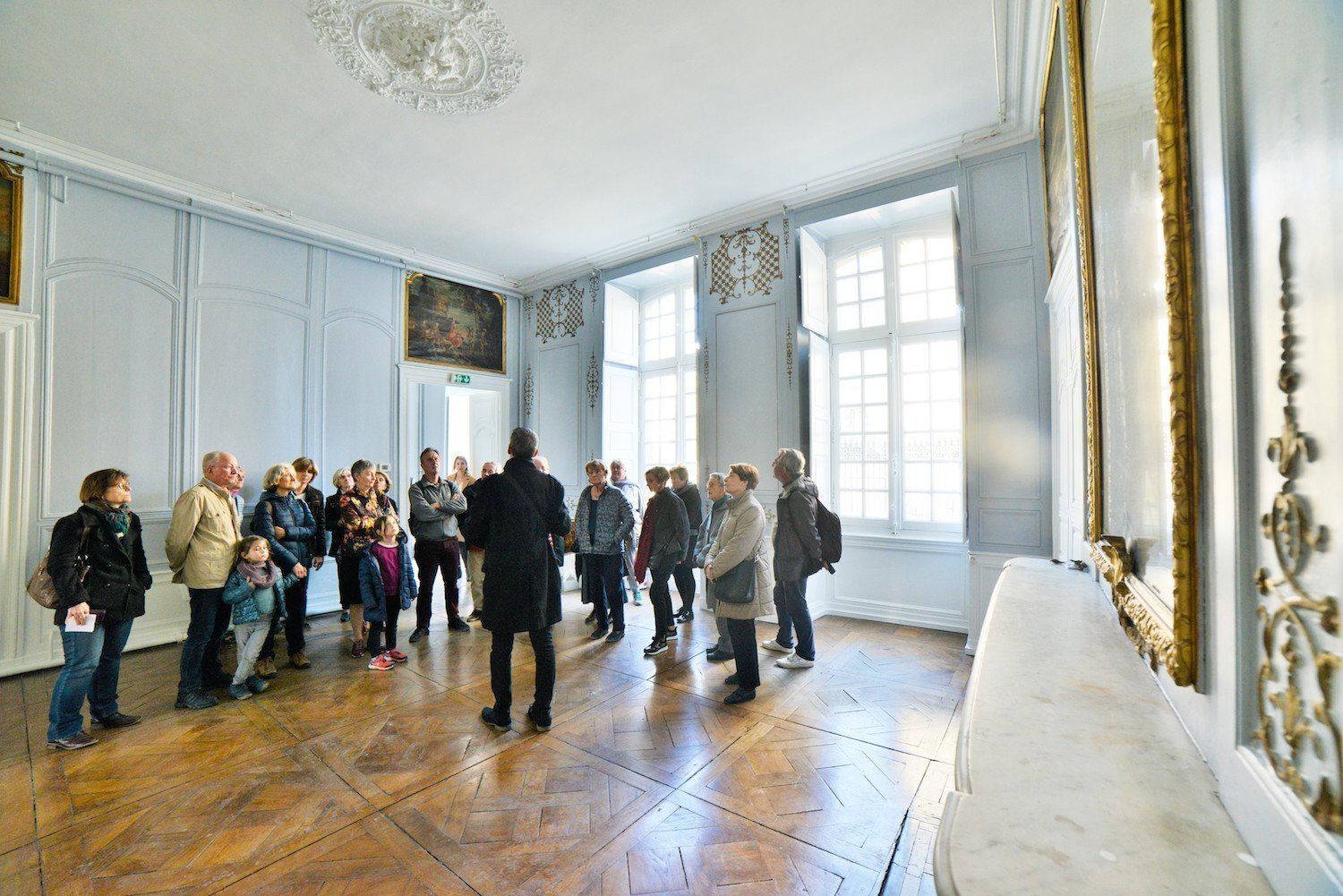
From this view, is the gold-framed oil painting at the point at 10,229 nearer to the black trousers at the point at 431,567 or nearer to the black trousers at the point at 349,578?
the black trousers at the point at 349,578

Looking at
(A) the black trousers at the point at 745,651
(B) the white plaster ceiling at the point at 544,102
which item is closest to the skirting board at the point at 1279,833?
(A) the black trousers at the point at 745,651

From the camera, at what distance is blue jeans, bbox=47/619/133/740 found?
10.2ft

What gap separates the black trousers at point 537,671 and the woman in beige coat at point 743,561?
42.4 inches

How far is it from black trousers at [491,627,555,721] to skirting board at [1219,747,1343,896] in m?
2.99

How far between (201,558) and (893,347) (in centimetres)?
597

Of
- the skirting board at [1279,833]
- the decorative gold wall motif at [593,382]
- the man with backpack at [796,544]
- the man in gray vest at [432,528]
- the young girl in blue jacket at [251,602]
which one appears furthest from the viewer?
the decorative gold wall motif at [593,382]

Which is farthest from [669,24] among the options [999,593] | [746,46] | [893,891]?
[893,891]

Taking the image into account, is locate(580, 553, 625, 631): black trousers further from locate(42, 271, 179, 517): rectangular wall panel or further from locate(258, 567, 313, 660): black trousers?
locate(42, 271, 179, 517): rectangular wall panel

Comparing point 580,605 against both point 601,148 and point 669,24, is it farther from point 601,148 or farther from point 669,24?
point 669,24

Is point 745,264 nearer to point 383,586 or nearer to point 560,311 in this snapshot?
point 560,311

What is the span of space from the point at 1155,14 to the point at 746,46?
328cm

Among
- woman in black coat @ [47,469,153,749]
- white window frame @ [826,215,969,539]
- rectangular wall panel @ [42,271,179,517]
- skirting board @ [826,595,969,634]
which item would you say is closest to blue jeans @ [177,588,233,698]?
woman in black coat @ [47,469,153,749]

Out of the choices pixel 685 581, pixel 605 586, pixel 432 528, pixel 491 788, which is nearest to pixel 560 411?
pixel 432 528

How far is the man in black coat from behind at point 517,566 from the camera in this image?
3213 mm
